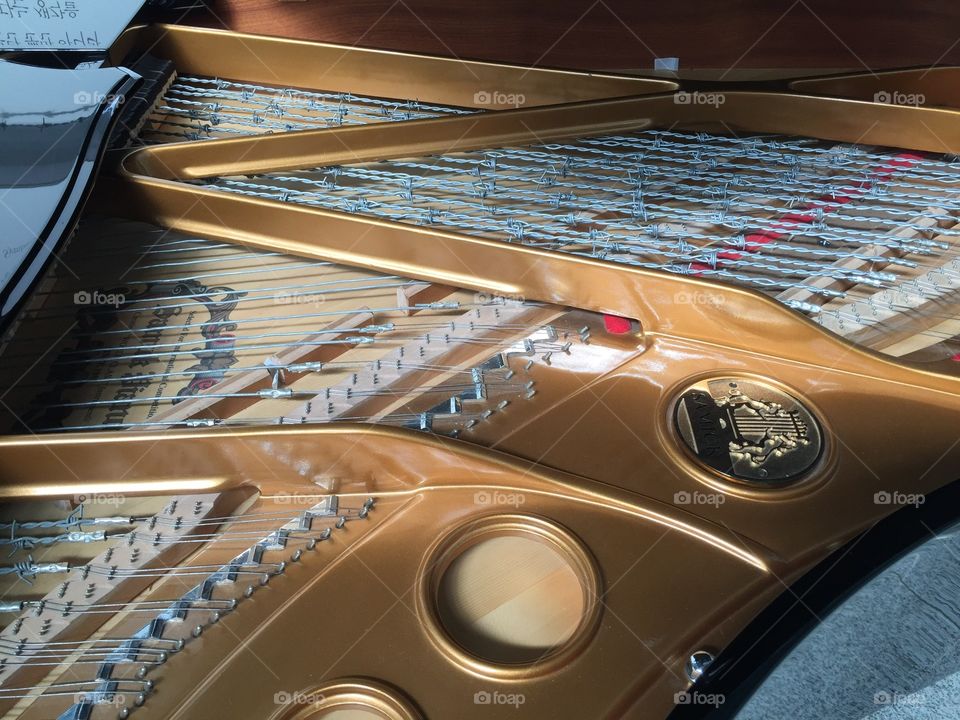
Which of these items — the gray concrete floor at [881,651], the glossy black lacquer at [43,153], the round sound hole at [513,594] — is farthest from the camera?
the glossy black lacquer at [43,153]

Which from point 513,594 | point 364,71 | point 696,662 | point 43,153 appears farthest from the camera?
point 364,71

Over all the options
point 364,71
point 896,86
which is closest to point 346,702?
point 364,71

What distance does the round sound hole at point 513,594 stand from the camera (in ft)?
5.08

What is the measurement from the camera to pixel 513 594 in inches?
64.5

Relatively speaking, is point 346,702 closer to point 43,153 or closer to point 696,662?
point 696,662

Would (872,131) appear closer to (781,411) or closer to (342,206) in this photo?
(781,411)

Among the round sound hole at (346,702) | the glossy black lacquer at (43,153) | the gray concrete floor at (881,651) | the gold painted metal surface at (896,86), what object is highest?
the glossy black lacquer at (43,153)

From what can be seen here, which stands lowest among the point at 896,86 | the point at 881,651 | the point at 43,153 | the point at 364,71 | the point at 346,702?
the point at 346,702

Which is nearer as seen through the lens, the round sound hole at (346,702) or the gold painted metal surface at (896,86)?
the round sound hole at (346,702)

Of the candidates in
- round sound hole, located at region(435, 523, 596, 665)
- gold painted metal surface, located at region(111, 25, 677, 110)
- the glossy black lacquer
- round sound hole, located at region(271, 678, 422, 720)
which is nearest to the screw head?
round sound hole, located at region(435, 523, 596, 665)

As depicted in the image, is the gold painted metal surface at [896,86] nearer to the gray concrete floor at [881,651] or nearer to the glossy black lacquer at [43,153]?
the gray concrete floor at [881,651]

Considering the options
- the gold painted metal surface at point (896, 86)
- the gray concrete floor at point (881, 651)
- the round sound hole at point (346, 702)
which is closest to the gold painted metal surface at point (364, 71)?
the gold painted metal surface at point (896, 86)

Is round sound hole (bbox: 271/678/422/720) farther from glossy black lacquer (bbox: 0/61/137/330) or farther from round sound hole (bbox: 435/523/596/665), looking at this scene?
glossy black lacquer (bbox: 0/61/137/330)

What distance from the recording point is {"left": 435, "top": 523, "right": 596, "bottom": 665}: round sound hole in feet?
5.08
